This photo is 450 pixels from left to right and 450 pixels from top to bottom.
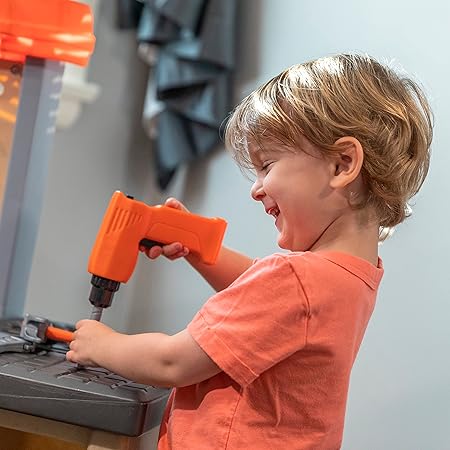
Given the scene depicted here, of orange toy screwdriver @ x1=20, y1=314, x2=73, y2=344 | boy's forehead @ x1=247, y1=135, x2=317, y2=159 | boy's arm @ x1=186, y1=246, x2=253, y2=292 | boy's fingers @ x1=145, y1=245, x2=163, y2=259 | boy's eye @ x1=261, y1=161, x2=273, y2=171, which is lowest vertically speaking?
orange toy screwdriver @ x1=20, y1=314, x2=73, y2=344

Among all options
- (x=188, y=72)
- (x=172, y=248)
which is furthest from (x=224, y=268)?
(x=188, y=72)

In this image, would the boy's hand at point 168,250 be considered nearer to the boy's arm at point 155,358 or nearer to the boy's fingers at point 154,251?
the boy's fingers at point 154,251

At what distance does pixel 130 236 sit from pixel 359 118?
254mm

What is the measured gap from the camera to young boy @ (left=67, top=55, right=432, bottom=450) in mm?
723

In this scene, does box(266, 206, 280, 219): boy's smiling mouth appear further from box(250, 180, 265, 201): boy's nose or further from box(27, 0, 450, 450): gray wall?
box(27, 0, 450, 450): gray wall

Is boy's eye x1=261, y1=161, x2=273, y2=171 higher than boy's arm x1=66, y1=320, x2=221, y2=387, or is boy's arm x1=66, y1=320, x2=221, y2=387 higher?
boy's eye x1=261, y1=161, x2=273, y2=171

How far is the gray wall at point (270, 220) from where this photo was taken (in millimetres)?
1025

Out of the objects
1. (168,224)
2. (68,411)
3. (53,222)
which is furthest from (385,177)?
(53,222)

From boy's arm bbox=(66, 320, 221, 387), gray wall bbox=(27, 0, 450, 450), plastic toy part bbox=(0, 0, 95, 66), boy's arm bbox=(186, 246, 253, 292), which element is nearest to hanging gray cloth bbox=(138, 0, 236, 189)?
gray wall bbox=(27, 0, 450, 450)

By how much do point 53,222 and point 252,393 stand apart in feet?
3.20

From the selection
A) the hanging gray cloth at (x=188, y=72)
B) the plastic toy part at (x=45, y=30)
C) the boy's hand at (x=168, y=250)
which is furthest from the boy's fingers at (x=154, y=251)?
the hanging gray cloth at (x=188, y=72)

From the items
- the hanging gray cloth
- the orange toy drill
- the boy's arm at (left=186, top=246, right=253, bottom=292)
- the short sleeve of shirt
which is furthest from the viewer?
the hanging gray cloth

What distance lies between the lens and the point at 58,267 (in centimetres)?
166

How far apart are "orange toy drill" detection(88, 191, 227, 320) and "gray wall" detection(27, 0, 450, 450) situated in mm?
316
